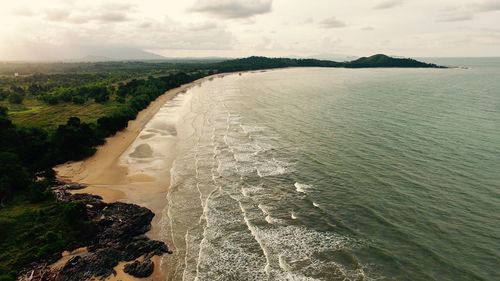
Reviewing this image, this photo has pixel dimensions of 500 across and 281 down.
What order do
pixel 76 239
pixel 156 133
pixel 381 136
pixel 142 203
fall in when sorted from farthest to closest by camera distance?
1. pixel 156 133
2. pixel 381 136
3. pixel 142 203
4. pixel 76 239

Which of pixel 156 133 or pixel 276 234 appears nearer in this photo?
pixel 276 234

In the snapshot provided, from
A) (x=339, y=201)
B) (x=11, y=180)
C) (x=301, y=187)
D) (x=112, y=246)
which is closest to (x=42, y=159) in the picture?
(x=11, y=180)

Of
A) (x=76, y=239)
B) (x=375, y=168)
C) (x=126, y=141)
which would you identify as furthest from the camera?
(x=126, y=141)

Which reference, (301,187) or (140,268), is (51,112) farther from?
(140,268)

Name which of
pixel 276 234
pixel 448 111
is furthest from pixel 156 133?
pixel 448 111

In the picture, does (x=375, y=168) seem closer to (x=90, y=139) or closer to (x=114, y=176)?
(x=114, y=176)

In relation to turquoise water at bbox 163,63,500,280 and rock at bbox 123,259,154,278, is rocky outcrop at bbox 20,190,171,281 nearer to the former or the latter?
rock at bbox 123,259,154,278

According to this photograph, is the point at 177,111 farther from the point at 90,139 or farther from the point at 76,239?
the point at 76,239
